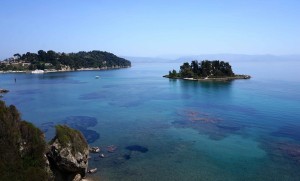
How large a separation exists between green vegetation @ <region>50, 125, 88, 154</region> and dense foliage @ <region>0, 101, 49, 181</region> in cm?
181

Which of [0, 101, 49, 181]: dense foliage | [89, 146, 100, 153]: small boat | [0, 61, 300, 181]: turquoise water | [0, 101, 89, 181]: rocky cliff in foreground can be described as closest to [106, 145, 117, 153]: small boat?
[0, 61, 300, 181]: turquoise water

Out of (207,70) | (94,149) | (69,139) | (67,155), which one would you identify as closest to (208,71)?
(207,70)

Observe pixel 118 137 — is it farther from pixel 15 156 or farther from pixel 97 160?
pixel 15 156

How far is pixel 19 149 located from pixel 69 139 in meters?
4.28

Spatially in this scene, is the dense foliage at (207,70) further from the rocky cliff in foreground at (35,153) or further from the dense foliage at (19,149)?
the dense foliage at (19,149)

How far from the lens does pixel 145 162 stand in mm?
31688

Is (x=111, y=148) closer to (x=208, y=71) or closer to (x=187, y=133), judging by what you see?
(x=187, y=133)

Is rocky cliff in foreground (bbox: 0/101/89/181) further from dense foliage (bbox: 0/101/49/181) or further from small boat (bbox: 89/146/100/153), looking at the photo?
small boat (bbox: 89/146/100/153)

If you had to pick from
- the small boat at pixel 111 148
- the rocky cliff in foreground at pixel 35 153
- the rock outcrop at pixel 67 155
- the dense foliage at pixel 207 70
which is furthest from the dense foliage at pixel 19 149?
the dense foliage at pixel 207 70

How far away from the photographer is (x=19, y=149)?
22.6 meters

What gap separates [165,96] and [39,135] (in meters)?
63.3

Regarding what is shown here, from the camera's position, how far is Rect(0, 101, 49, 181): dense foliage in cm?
2167

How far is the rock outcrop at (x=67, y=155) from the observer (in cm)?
2481

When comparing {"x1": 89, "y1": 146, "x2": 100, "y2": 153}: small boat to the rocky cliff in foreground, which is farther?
{"x1": 89, "y1": 146, "x2": 100, "y2": 153}: small boat
